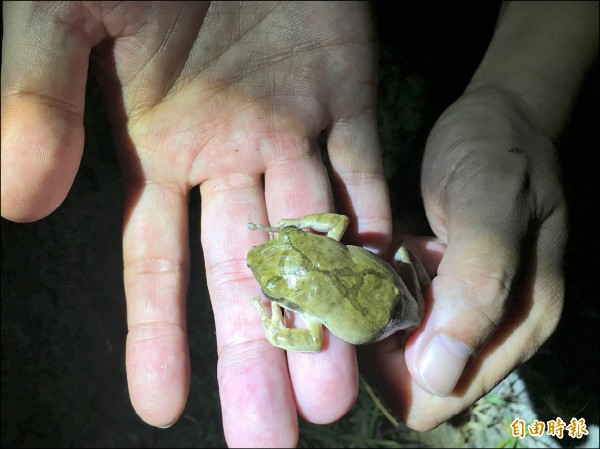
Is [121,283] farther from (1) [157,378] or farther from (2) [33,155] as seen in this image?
(2) [33,155]

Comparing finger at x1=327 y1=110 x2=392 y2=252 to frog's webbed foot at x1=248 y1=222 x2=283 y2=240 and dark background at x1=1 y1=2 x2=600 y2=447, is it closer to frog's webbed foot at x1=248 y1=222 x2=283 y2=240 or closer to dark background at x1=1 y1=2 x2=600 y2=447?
frog's webbed foot at x1=248 y1=222 x2=283 y2=240

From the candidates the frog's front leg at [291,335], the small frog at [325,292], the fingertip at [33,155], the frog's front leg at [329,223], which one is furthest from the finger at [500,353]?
the fingertip at [33,155]

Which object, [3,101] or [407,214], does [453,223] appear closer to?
[407,214]

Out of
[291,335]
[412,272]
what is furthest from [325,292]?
[412,272]

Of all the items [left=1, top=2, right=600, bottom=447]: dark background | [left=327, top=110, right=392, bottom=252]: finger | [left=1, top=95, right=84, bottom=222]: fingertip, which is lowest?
[left=1, top=2, right=600, bottom=447]: dark background

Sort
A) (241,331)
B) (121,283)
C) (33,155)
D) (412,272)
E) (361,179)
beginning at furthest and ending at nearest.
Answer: (121,283), (361,179), (412,272), (241,331), (33,155)

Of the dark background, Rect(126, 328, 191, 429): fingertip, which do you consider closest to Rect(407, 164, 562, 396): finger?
the dark background
